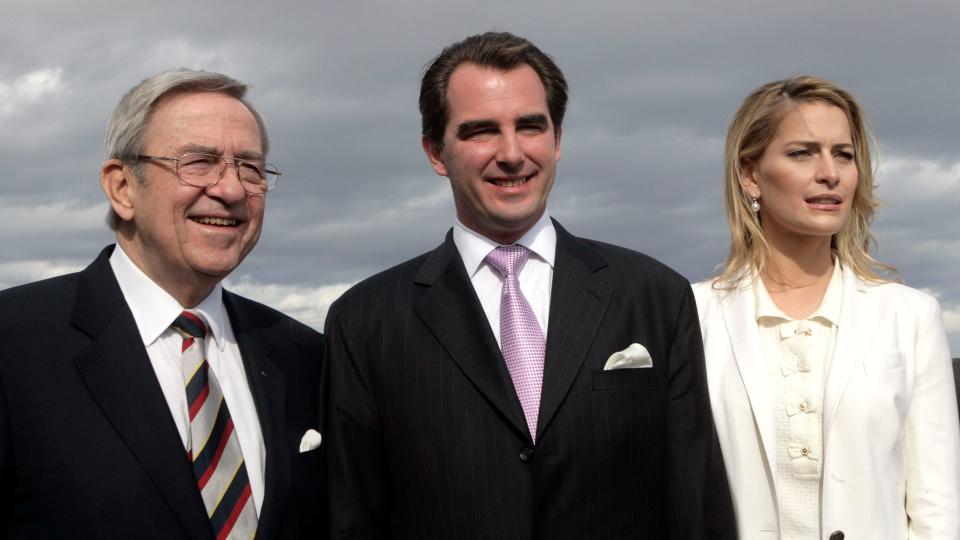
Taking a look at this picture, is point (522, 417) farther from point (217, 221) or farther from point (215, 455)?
point (217, 221)

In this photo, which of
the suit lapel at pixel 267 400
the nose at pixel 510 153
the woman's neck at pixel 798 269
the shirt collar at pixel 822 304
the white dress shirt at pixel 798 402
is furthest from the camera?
the woman's neck at pixel 798 269

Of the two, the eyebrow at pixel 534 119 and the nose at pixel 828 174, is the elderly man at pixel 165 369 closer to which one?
the eyebrow at pixel 534 119

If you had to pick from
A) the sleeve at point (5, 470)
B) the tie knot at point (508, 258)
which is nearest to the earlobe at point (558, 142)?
the tie knot at point (508, 258)

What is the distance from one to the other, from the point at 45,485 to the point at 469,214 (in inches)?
74.7

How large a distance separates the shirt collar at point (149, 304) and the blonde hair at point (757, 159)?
2.26m

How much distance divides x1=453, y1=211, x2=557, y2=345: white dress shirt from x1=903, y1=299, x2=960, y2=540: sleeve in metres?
1.64

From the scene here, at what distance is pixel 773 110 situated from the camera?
4.84 metres

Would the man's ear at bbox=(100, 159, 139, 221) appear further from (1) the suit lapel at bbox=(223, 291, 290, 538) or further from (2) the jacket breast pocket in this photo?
(2) the jacket breast pocket

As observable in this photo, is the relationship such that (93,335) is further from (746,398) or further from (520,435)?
(746,398)

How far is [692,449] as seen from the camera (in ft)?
13.8

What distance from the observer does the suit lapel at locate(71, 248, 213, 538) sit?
3688mm

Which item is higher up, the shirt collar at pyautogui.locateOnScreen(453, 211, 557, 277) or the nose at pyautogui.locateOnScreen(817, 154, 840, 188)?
the nose at pyautogui.locateOnScreen(817, 154, 840, 188)

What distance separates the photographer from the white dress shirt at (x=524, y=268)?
4.25 m

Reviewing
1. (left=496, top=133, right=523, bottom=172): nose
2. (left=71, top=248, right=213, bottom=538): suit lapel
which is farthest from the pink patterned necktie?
(left=71, top=248, right=213, bottom=538): suit lapel
